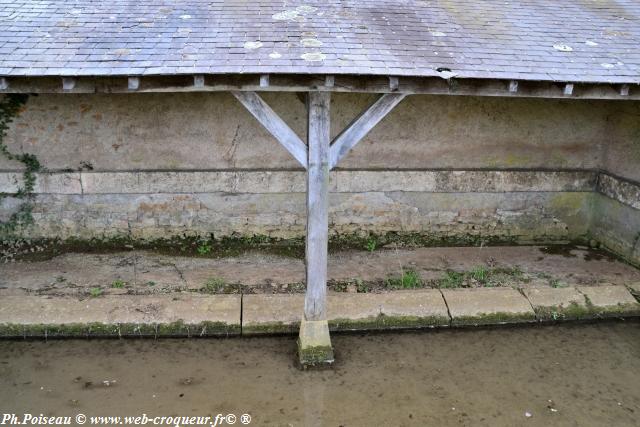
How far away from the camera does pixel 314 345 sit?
4.56 meters

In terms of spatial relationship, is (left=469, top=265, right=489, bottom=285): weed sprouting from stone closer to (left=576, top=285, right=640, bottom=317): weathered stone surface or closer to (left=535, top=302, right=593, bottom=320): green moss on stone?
(left=535, top=302, right=593, bottom=320): green moss on stone

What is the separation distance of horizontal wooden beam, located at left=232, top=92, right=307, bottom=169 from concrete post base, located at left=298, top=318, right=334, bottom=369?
4.72 ft

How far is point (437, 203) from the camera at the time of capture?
6.61 metres

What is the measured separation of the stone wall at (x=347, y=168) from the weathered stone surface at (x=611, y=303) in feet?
3.10

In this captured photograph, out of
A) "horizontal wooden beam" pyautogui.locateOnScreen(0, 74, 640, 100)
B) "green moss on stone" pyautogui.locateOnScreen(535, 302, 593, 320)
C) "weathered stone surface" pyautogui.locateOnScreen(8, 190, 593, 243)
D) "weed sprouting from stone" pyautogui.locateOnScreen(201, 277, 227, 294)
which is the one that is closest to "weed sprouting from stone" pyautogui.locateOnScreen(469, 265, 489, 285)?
"green moss on stone" pyautogui.locateOnScreen(535, 302, 593, 320)

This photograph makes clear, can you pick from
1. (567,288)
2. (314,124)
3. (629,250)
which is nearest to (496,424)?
(567,288)

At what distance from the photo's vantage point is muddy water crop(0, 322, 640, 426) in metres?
3.96

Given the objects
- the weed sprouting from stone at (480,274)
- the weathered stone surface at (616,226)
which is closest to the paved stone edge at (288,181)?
the weathered stone surface at (616,226)

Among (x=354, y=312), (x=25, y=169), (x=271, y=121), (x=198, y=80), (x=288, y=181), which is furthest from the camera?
(x=288, y=181)

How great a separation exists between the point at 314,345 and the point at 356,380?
0.47 meters

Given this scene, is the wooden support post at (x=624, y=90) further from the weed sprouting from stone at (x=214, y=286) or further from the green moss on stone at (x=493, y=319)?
the weed sprouting from stone at (x=214, y=286)

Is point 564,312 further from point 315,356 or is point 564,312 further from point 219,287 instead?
point 219,287

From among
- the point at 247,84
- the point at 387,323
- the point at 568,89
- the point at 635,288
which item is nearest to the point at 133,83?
the point at 247,84

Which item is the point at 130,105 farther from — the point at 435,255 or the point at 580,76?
the point at 580,76
